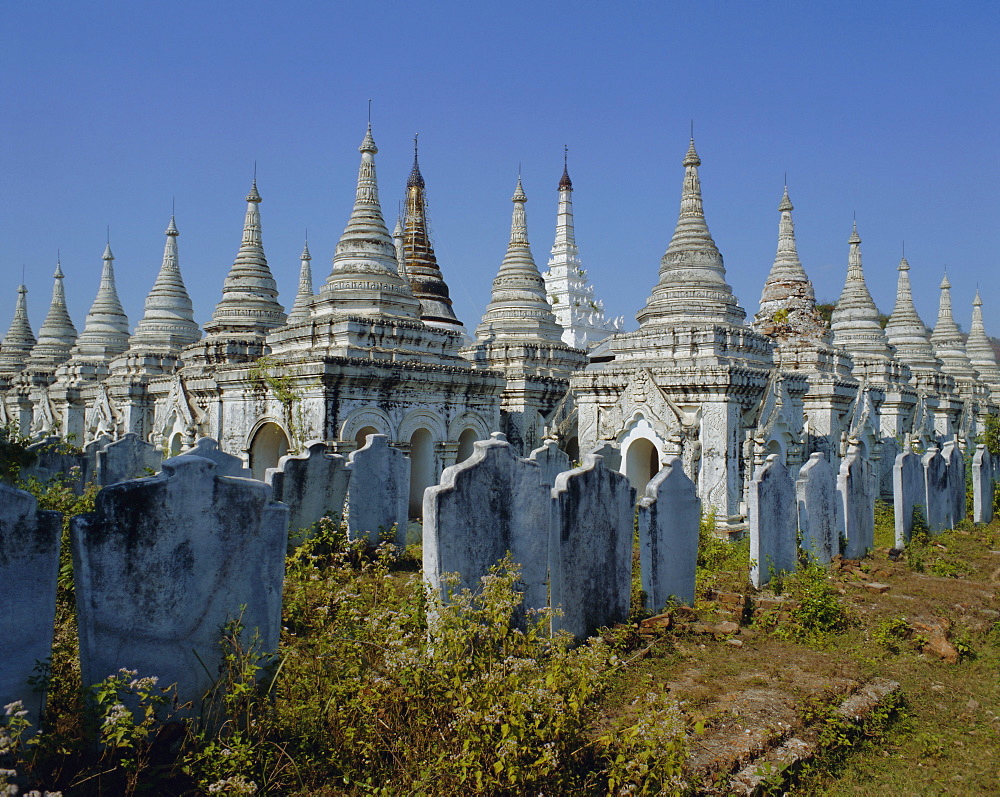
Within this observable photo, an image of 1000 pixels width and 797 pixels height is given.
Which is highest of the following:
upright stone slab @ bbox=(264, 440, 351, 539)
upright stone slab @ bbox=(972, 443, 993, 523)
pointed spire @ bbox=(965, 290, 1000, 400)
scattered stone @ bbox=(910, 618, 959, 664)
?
pointed spire @ bbox=(965, 290, 1000, 400)

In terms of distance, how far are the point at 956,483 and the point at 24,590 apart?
1763 centimetres

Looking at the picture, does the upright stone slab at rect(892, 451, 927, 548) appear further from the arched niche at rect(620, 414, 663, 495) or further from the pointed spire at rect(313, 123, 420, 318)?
the pointed spire at rect(313, 123, 420, 318)

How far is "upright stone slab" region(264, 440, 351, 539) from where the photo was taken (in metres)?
10.8

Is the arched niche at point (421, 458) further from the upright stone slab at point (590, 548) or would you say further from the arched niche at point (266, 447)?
the upright stone slab at point (590, 548)

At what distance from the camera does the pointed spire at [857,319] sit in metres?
24.7

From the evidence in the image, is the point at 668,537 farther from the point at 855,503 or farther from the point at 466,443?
the point at 466,443

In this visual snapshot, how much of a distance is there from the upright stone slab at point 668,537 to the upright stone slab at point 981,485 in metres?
12.0

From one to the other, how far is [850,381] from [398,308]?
38.8 ft

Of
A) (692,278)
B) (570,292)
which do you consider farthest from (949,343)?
(692,278)

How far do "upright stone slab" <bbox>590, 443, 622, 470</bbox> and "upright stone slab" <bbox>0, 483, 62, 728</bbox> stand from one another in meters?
10.4

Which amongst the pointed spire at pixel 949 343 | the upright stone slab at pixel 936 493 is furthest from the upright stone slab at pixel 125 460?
the pointed spire at pixel 949 343

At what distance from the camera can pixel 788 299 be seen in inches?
852

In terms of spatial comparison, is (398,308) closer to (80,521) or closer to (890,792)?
(80,521)

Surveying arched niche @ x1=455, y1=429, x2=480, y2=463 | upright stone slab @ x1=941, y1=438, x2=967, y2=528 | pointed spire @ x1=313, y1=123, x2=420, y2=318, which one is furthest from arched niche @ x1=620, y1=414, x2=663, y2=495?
upright stone slab @ x1=941, y1=438, x2=967, y2=528
